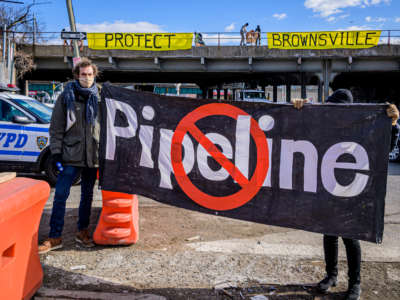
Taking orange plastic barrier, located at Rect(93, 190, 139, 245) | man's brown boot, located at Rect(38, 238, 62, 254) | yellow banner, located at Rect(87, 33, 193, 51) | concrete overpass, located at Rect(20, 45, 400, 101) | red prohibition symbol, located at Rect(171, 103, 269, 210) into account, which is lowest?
man's brown boot, located at Rect(38, 238, 62, 254)

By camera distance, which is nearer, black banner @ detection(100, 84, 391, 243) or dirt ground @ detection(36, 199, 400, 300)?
black banner @ detection(100, 84, 391, 243)

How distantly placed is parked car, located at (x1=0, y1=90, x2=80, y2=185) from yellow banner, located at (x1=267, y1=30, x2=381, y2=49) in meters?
23.3

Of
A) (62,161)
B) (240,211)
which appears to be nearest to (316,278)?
(240,211)

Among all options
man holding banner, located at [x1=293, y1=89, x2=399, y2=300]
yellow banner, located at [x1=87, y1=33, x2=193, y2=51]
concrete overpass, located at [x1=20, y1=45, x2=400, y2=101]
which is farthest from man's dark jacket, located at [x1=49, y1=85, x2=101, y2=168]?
concrete overpass, located at [x1=20, y1=45, x2=400, y2=101]

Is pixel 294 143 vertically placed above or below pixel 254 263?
above

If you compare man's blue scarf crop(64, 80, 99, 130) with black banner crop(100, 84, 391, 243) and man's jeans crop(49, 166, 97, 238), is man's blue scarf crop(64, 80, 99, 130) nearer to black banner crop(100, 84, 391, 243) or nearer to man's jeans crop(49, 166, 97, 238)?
black banner crop(100, 84, 391, 243)

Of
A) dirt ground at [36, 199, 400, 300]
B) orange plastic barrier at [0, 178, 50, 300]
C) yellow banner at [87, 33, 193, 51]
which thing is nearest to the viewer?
orange plastic barrier at [0, 178, 50, 300]

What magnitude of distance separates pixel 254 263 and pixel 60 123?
2583 millimetres

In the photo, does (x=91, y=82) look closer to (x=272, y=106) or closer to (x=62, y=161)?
(x=62, y=161)

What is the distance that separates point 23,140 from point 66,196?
4.28 m

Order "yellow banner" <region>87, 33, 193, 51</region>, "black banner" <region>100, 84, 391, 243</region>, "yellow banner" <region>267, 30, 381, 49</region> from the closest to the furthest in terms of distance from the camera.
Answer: "black banner" <region>100, 84, 391, 243</region>
"yellow banner" <region>267, 30, 381, 49</region>
"yellow banner" <region>87, 33, 193, 51</region>

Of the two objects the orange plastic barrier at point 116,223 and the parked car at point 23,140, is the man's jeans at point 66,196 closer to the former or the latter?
the orange plastic barrier at point 116,223

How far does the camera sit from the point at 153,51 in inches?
1142

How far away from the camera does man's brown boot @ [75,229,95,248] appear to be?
4375mm
